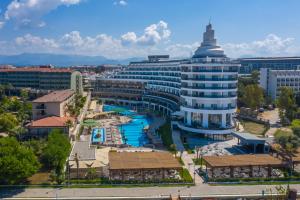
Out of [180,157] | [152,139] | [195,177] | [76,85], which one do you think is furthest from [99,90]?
[195,177]

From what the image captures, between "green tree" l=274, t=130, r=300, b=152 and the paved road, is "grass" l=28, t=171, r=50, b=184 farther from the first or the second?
"green tree" l=274, t=130, r=300, b=152

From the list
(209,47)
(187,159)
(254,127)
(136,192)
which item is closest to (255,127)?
(254,127)

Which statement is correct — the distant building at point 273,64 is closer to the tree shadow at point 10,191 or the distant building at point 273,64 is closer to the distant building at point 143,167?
the distant building at point 143,167

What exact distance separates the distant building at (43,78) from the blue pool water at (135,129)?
34.0 metres

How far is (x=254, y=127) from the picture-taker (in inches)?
3324

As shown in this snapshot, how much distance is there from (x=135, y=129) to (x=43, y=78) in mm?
65109

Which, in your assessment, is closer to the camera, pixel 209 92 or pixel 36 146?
pixel 36 146

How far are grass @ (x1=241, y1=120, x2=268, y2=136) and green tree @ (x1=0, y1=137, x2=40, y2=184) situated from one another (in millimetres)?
52437

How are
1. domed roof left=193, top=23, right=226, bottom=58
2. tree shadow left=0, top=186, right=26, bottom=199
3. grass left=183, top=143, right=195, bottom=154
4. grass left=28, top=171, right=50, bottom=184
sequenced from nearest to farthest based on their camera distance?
tree shadow left=0, top=186, right=26, bottom=199
grass left=28, top=171, right=50, bottom=184
grass left=183, top=143, right=195, bottom=154
domed roof left=193, top=23, right=226, bottom=58

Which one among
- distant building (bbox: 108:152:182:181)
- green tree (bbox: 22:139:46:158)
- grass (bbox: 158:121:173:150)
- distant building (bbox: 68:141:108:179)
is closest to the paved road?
distant building (bbox: 108:152:182:181)

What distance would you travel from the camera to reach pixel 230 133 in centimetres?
7256

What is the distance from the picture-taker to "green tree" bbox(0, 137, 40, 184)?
137 feet

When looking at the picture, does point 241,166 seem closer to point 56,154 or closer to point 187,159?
point 187,159

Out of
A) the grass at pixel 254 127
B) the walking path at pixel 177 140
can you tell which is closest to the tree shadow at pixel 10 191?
the walking path at pixel 177 140
